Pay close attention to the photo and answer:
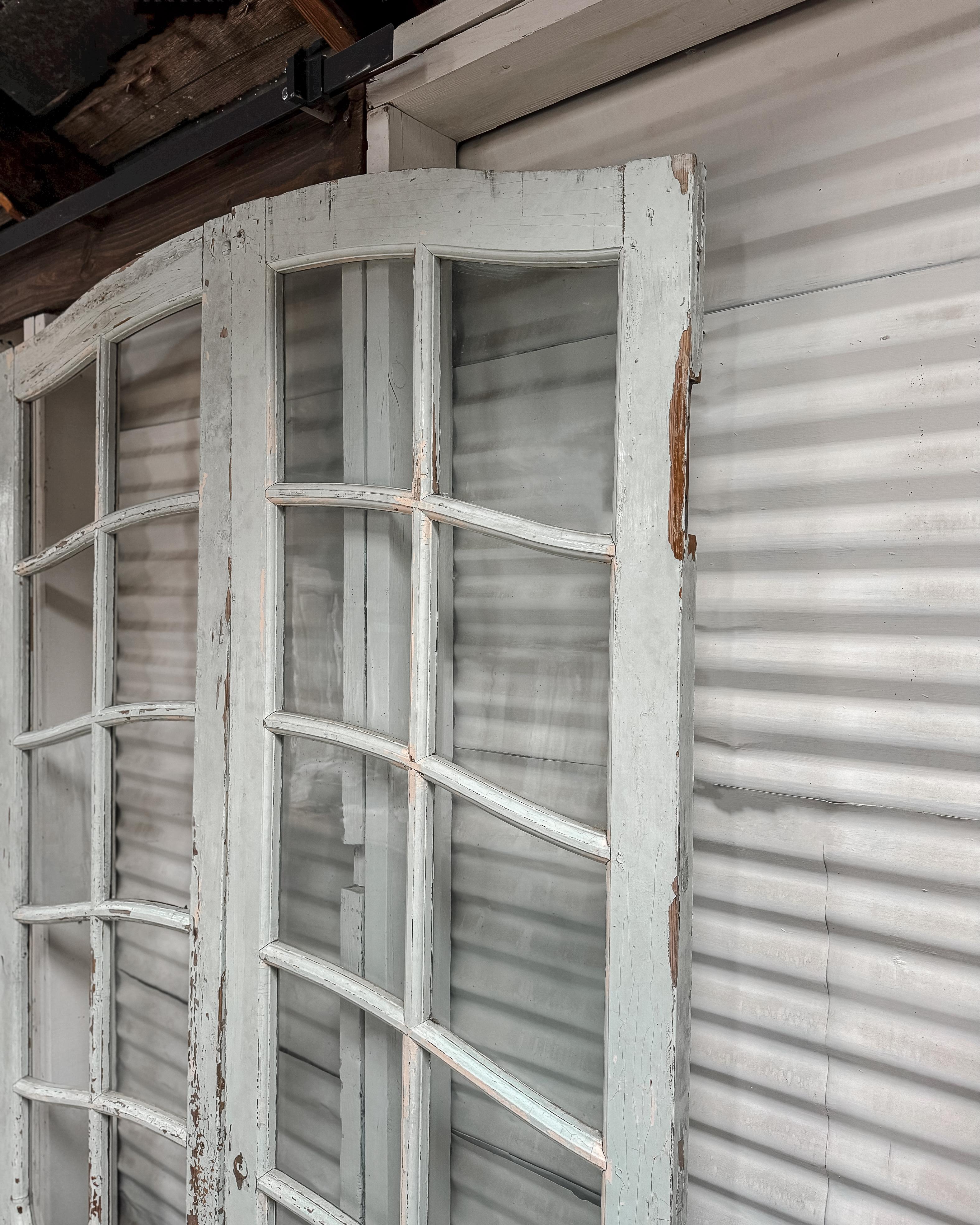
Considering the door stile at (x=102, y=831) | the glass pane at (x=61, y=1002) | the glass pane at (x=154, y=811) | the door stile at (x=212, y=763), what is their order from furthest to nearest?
the glass pane at (x=61, y=1002), the glass pane at (x=154, y=811), the door stile at (x=102, y=831), the door stile at (x=212, y=763)

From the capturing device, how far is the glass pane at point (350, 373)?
115 cm

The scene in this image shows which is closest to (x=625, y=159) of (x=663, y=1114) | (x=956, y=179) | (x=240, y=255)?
(x=956, y=179)

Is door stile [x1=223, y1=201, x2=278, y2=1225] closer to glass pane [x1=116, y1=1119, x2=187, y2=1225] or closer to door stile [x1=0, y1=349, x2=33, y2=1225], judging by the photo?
glass pane [x1=116, y1=1119, x2=187, y2=1225]

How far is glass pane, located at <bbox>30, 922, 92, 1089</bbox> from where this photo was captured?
5.46 feet

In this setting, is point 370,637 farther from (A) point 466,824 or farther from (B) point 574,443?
(B) point 574,443

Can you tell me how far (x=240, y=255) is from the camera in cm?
126

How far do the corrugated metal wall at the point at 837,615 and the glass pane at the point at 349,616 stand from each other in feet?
1.44

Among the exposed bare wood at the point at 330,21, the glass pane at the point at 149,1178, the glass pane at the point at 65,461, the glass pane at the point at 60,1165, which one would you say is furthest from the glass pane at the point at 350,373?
the glass pane at the point at 60,1165

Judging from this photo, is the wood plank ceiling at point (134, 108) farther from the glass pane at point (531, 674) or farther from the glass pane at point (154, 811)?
the glass pane at point (154, 811)

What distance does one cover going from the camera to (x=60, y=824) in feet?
5.45

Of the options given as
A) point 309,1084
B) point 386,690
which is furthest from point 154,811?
point 386,690

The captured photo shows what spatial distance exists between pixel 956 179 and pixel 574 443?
1.80ft

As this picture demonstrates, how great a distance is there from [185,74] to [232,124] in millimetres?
284

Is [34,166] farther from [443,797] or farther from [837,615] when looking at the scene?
[837,615]
